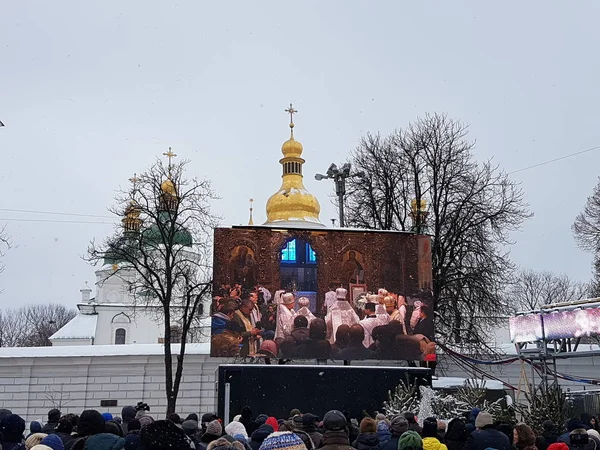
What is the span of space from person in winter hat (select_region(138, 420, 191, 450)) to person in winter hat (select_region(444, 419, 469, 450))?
440 cm

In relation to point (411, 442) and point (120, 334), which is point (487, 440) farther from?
point (120, 334)

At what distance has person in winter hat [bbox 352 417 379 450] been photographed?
7.25 meters

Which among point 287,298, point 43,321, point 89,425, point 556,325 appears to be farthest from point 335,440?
point 43,321

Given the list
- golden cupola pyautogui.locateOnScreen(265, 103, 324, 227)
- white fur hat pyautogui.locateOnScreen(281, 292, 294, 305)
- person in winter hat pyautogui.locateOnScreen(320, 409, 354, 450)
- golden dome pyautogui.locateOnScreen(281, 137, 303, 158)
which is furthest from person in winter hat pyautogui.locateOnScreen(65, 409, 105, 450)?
golden dome pyautogui.locateOnScreen(281, 137, 303, 158)

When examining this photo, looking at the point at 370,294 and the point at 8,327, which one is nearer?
the point at 370,294

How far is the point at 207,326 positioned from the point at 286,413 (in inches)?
938

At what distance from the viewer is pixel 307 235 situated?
21266 mm

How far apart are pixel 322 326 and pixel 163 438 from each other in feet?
55.6

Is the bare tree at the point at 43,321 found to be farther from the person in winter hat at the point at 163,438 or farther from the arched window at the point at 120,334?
the person in winter hat at the point at 163,438

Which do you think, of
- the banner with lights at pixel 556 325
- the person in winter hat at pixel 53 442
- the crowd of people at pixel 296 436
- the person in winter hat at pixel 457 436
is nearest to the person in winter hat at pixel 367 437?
the crowd of people at pixel 296 436

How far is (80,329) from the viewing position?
4650 cm

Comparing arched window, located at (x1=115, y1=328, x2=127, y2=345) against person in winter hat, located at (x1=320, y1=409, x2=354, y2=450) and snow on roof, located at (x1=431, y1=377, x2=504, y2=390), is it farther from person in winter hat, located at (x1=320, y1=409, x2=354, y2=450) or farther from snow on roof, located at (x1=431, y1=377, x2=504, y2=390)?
person in winter hat, located at (x1=320, y1=409, x2=354, y2=450)

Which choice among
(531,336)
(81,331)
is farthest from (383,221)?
(81,331)

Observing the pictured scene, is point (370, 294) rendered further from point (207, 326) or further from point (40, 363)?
point (207, 326)
